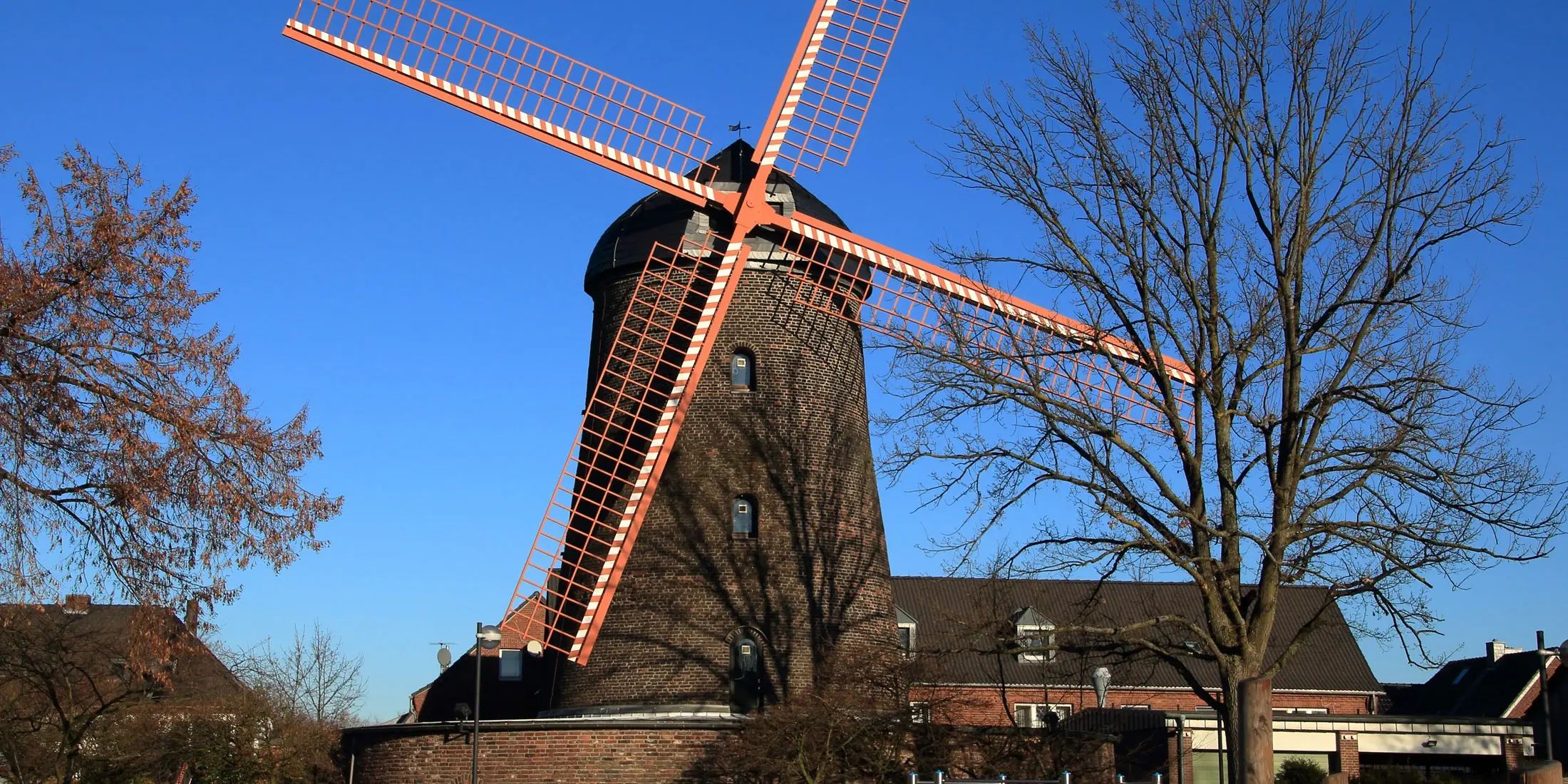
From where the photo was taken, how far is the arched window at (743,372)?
62.7ft

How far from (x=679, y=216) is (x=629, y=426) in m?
2.81

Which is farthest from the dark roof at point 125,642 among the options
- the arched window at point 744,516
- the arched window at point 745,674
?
the arched window at point 744,516

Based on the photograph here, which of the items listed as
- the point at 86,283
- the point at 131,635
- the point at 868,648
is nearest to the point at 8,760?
the point at 131,635

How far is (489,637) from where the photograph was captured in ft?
56.0

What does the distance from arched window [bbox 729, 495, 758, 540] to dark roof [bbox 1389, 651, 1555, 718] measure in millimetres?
23799

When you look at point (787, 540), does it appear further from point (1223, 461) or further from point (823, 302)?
point (1223, 461)

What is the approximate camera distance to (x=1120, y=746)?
2944 cm

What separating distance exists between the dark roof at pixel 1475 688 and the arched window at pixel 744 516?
23.8 meters

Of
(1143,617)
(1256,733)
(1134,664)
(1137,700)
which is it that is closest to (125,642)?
(1256,733)

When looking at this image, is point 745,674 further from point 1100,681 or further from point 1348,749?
point 1348,749

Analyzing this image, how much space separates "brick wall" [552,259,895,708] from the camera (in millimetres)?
18359

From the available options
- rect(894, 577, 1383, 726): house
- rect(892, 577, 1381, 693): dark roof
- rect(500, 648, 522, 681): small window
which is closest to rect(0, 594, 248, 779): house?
rect(500, 648, 522, 681): small window

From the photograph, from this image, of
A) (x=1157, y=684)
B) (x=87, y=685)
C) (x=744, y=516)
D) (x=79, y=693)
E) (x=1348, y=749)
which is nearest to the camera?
(x=744, y=516)

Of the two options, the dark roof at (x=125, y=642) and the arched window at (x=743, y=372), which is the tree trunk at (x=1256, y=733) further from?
the arched window at (x=743, y=372)
